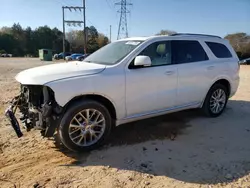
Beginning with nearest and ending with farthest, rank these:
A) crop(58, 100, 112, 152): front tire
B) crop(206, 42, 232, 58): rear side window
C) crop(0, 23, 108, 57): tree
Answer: crop(58, 100, 112, 152): front tire → crop(206, 42, 232, 58): rear side window → crop(0, 23, 108, 57): tree

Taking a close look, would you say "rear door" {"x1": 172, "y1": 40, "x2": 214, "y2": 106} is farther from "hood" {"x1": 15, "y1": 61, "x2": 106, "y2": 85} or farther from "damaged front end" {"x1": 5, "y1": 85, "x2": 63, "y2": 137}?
"damaged front end" {"x1": 5, "y1": 85, "x2": 63, "y2": 137}

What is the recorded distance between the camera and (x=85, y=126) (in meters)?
4.07

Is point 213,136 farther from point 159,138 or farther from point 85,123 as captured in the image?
point 85,123

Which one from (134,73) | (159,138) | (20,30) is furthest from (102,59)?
(20,30)

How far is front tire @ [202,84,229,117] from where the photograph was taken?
5754 mm

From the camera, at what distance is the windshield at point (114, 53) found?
4535 millimetres

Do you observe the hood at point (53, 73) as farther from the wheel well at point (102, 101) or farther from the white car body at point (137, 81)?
the wheel well at point (102, 101)

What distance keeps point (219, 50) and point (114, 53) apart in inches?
101

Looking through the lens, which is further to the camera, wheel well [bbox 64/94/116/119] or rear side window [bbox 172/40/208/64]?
rear side window [bbox 172/40/208/64]

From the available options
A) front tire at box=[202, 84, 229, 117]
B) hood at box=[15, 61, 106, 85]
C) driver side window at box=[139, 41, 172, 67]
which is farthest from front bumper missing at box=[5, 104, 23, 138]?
front tire at box=[202, 84, 229, 117]

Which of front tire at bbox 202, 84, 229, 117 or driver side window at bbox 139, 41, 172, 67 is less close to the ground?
driver side window at bbox 139, 41, 172, 67

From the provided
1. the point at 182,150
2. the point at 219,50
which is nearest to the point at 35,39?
the point at 219,50

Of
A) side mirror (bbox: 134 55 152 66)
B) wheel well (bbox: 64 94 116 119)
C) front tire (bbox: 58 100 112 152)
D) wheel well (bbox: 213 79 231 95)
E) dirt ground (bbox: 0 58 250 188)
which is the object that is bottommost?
dirt ground (bbox: 0 58 250 188)

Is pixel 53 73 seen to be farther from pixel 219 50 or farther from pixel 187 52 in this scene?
pixel 219 50
